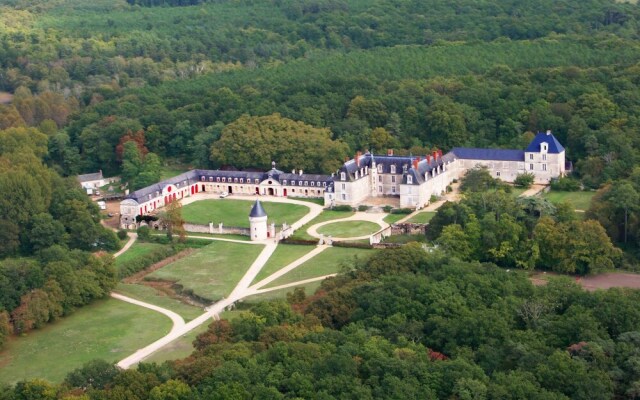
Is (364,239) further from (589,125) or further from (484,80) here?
(484,80)

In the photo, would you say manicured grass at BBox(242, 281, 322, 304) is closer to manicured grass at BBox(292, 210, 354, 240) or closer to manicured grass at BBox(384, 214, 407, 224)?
manicured grass at BBox(292, 210, 354, 240)

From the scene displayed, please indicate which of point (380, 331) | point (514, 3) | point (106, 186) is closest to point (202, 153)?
point (106, 186)

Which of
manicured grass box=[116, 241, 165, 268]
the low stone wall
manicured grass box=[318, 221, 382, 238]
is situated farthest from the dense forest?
the low stone wall

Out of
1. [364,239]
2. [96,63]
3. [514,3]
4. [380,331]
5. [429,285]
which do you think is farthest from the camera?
[514,3]

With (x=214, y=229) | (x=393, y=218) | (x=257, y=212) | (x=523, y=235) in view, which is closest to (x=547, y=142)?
(x=393, y=218)

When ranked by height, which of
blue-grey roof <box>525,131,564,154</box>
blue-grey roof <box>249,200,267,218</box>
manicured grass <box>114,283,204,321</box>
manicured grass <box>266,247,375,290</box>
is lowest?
manicured grass <box>114,283,204,321</box>

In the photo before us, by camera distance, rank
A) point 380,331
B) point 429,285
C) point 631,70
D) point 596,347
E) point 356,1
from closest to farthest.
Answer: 1. point 596,347
2. point 380,331
3. point 429,285
4. point 631,70
5. point 356,1
